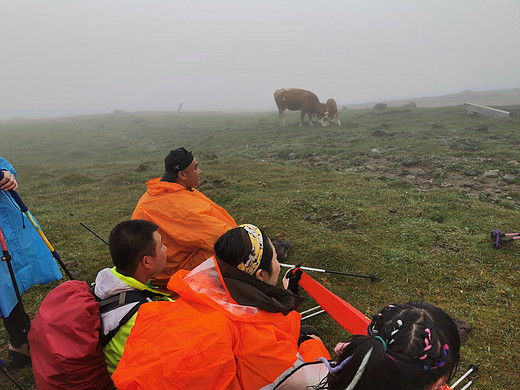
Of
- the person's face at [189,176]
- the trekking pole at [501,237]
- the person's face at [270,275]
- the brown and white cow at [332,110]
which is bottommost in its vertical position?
the trekking pole at [501,237]

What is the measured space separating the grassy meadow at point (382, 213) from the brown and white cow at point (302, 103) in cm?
916

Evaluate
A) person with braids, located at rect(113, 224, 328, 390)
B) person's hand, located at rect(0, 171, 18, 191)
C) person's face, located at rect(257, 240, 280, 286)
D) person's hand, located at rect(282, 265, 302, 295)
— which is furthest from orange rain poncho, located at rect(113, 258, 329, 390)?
person's hand, located at rect(0, 171, 18, 191)

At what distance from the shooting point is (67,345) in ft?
8.20

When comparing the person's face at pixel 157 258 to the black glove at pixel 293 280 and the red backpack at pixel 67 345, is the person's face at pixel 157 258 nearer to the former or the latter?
the red backpack at pixel 67 345

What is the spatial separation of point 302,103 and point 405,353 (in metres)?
30.8

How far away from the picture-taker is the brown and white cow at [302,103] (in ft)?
94.9

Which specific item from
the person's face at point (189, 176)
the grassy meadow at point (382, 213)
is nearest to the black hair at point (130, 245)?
the person's face at point (189, 176)

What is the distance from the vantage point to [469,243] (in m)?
6.38

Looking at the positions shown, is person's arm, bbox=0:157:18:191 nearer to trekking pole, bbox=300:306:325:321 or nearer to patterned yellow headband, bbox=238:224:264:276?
patterned yellow headband, bbox=238:224:264:276

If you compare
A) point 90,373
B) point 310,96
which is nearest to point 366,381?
point 90,373

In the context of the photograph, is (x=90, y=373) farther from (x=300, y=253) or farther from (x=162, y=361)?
(x=300, y=253)

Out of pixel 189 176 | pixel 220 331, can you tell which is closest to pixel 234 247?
pixel 220 331

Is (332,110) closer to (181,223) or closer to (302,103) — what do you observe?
(302,103)

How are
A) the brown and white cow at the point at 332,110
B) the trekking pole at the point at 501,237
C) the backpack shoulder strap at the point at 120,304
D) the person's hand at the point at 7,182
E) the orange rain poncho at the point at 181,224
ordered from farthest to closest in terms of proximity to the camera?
the brown and white cow at the point at 332,110 < the trekking pole at the point at 501,237 < the orange rain poncho at the point at 181,224 < the person's hand at the point at 7,182 < the backpack shoulder strap at the point at 120,304
